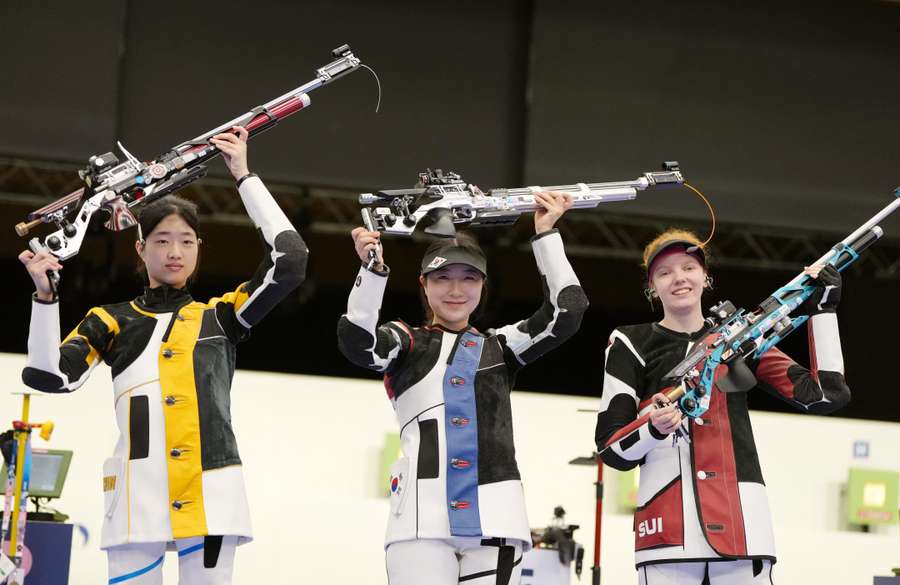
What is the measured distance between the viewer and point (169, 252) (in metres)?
3.36

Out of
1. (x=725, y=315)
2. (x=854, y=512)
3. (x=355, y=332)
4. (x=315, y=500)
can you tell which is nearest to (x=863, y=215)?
(x=854, y=512)

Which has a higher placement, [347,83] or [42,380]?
[347,83]

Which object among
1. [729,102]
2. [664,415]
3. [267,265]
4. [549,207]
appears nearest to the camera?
[664,415]

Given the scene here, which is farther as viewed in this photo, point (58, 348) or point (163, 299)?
point (163, 299)

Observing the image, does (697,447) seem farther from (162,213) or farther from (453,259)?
(162,213)

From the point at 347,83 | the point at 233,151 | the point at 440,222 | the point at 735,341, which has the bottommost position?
the point at 735,341

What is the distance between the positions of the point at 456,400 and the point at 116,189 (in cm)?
110

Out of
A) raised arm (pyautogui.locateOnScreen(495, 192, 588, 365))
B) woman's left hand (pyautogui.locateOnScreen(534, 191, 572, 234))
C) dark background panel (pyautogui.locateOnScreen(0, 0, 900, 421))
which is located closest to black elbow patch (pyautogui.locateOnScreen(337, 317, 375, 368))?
raised arm (pyautogui.locateOnScreen(495, 192, 588, 365))

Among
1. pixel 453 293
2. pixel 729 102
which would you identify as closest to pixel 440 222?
pixel 453 293

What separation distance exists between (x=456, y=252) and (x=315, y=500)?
183 inches

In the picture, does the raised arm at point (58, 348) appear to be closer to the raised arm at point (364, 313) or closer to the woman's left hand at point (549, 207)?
the raised arm at point (364, 313)

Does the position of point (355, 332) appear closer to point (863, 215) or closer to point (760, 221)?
point (760, 221)

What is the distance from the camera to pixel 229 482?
312 cm

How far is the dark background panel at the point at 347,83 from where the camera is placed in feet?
22.5
